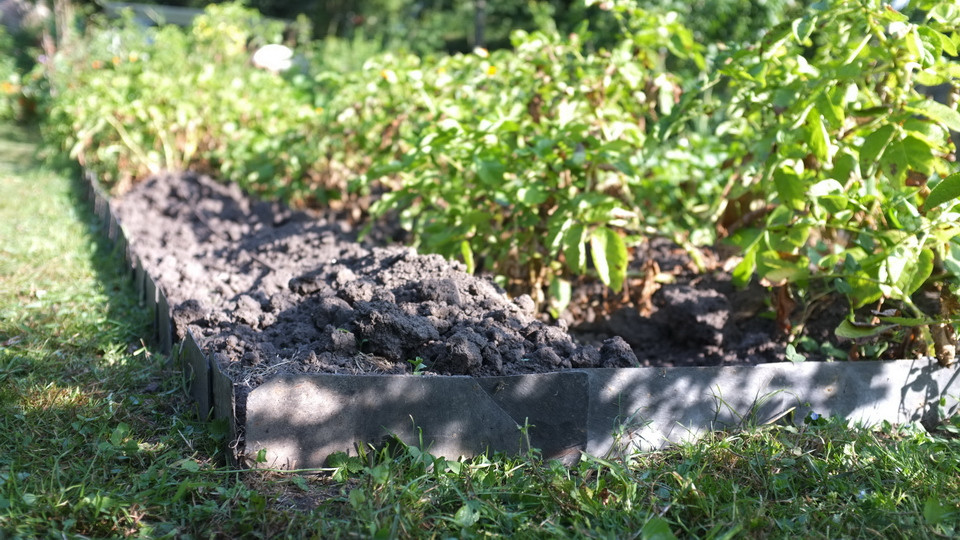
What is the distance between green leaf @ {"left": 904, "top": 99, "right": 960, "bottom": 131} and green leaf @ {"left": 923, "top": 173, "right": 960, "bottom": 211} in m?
0.33

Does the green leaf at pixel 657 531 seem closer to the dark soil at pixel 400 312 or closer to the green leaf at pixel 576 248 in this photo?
the dark soil at pixel 400 312

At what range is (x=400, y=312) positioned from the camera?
2342 mm

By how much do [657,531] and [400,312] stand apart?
0.99m

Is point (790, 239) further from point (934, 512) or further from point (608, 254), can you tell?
point (934, 512)

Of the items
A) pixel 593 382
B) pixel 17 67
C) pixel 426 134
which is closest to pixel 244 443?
pixel 593 382

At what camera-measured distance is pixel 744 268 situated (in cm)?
268

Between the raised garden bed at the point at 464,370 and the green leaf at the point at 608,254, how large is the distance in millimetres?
289

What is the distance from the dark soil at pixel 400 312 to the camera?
7.28 ft

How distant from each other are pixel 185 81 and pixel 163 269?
2.54m

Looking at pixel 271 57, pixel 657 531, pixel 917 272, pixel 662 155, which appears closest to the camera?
pixel 657 531

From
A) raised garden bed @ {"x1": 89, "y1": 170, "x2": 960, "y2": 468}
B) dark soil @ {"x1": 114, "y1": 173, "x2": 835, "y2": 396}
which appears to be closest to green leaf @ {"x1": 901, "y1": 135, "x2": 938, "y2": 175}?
raised garden bed @ {"x1": 89, "y1": 170, "x2": 960, "y2": 468}

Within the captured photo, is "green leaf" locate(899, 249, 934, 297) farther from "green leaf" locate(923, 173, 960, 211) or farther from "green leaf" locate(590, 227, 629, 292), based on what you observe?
"green leaf" locate(590, 227, 629, 292)

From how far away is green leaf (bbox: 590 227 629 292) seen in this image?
2.80 metres

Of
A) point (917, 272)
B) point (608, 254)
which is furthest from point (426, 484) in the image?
point (917, 272)
